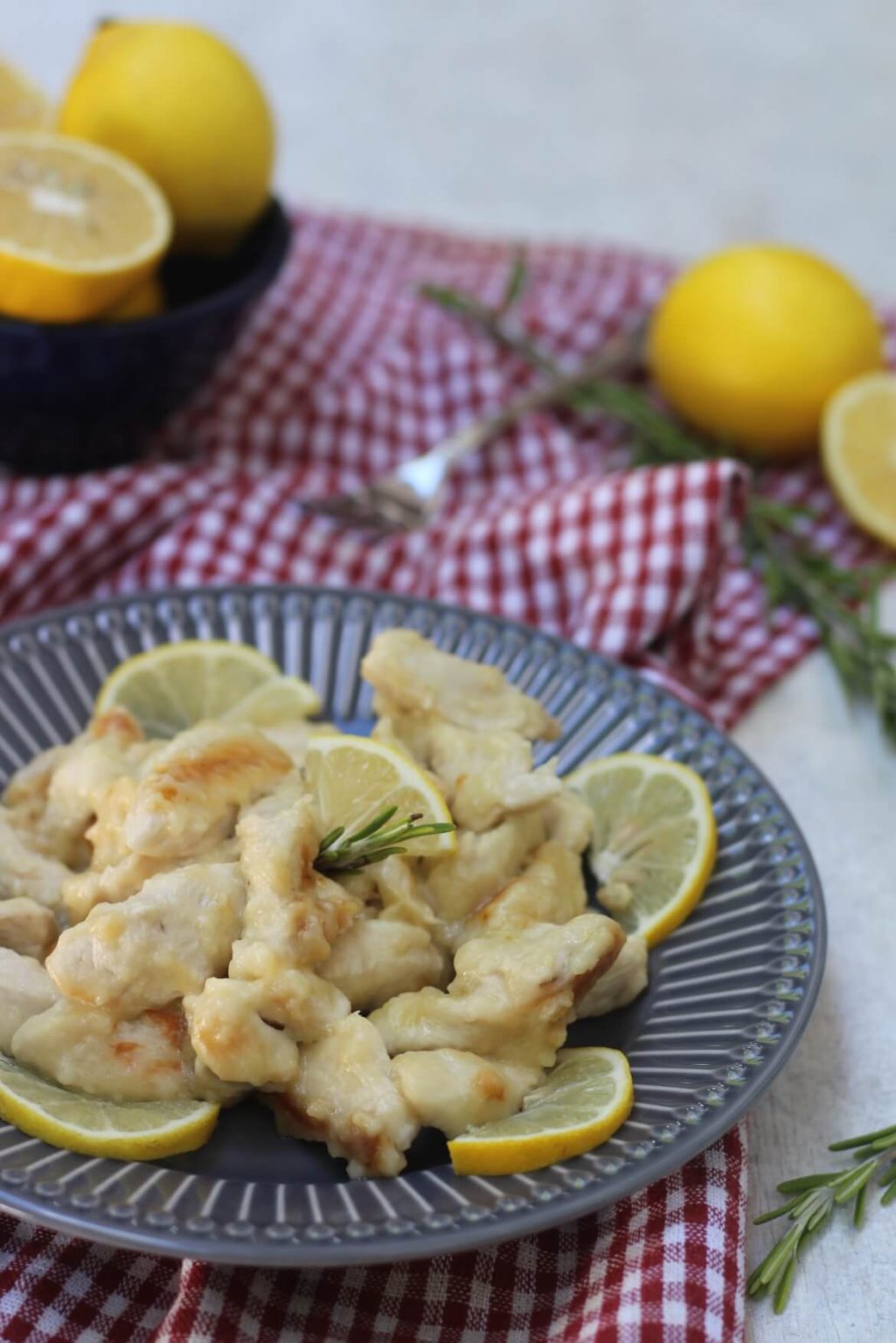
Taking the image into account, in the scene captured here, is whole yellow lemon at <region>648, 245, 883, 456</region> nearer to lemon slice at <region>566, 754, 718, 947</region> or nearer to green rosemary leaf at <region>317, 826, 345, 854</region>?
lemon slice at <region>566, 754, 718, 947</region>

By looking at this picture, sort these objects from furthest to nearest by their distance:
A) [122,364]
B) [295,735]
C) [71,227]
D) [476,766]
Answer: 1. [122,364]
2. [71,227]
3. [295,735]
4. [476,766]

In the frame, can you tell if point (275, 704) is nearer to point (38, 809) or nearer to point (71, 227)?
point (38, 809)

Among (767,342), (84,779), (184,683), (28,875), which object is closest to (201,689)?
(184,683)

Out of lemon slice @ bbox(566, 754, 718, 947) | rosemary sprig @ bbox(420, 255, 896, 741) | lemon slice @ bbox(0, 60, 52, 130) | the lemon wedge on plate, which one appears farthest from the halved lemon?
lemon slice @ bbox(566, 754, 718, 947)

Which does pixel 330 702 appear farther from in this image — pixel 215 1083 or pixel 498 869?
pixel 215 1083

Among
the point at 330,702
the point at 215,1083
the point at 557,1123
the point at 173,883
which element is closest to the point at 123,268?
the point at 330,702

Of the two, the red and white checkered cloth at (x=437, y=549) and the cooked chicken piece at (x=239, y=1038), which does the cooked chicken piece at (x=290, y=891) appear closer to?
the cooked chicken piece at (x=239, y=1038)

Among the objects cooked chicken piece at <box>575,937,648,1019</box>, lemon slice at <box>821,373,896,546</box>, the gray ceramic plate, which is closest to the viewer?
the gray ceramic plate
